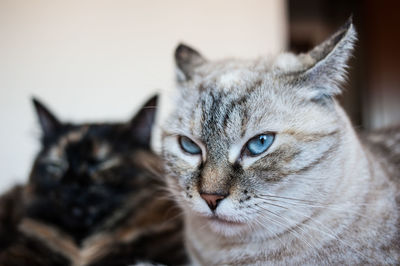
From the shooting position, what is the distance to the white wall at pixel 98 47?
8.09 ft

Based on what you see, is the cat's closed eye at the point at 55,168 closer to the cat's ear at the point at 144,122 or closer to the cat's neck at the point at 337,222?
the cat's ear at the point at 144,122

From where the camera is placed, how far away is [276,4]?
2.63 meters

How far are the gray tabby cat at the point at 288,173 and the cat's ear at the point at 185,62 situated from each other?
18 centimetres

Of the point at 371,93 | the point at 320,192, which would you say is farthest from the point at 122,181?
the point at 371,93

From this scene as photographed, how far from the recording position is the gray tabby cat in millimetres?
992

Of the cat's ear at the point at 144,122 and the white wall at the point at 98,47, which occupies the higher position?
the white wall at the point at 98,47

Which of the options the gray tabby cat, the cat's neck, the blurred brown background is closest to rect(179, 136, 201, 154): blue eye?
the gray tabby cat

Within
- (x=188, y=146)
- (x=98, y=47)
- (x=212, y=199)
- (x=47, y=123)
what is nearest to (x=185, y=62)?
(x=188, y=146)

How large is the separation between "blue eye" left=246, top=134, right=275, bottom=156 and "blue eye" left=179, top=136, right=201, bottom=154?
0.16 meters

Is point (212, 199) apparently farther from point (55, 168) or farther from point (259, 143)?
point (55, 168)

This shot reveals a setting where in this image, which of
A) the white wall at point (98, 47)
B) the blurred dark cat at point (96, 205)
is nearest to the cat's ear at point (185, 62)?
the blurred dark cat at point (96, 205)

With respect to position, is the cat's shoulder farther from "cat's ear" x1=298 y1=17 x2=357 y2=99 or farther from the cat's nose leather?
the cat's nose leather

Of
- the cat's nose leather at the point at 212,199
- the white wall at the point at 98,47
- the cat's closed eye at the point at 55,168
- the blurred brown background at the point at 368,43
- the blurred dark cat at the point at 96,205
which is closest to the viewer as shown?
the cat's nose leather at the point at 212,199

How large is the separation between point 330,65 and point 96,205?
100 centimetres
